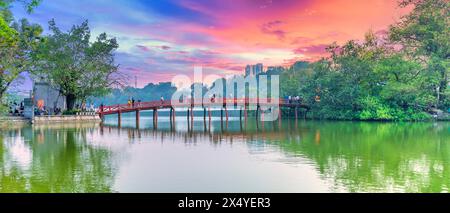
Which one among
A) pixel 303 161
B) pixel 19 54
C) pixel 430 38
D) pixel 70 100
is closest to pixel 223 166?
pixel 303 161

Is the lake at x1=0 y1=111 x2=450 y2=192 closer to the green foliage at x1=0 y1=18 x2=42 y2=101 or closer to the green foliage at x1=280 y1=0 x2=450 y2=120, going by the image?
the green foliage at x1=0 y1=18 x2=42 y2=101

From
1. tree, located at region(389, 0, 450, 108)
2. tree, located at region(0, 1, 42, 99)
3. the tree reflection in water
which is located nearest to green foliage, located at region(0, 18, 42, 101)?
tree, located at region(0, 1, 42, 99)

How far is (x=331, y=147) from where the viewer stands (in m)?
17.3

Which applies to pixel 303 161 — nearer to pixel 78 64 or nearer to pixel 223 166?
pixel 223 166

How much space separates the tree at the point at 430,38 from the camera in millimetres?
34062

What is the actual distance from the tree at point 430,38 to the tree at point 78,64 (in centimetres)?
2229

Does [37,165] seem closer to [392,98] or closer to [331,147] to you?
[331,147]

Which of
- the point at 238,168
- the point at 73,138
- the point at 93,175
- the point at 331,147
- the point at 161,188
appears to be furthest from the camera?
the point at 73,138

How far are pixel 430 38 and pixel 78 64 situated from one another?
2597 centimetres

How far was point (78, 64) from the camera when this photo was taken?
3503cm

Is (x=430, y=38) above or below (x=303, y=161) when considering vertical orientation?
above

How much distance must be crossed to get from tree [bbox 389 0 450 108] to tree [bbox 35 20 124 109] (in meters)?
22.3
